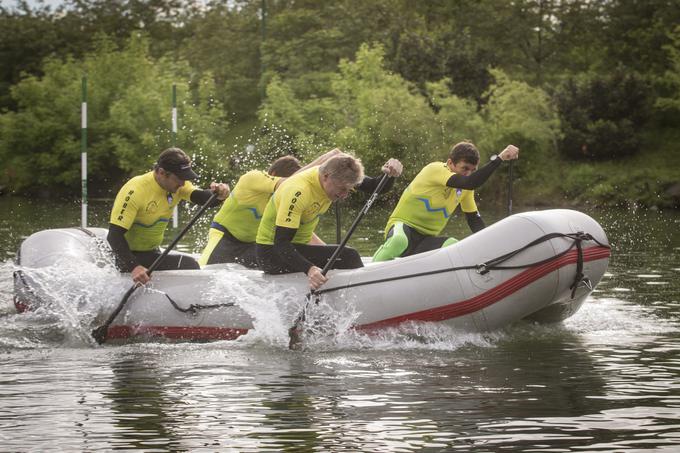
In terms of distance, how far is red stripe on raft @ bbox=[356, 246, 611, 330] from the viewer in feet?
32.2

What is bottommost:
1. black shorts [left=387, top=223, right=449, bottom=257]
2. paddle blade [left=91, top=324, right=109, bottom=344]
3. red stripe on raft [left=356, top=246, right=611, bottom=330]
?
paddle blade [left=91, top=324, right=109, bottom=344]

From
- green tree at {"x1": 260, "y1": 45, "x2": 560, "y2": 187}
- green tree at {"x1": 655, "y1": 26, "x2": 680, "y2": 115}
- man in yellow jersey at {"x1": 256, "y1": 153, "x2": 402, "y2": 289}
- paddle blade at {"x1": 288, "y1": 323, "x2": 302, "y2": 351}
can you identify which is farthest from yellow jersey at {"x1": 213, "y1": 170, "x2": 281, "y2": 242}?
green tree at {"x1": 655, "y1": 26, "x2": 680, "y2": 115}

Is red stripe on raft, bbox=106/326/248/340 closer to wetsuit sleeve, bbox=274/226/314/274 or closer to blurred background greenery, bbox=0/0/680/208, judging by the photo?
wetsuit sleeve, bbox=274/226/314/274

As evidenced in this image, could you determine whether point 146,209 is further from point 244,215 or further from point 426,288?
point 426,288

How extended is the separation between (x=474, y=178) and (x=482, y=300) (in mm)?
1345

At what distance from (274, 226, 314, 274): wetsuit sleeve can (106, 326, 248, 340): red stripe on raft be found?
785mm

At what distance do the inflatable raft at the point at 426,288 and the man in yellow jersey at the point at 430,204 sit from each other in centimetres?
104

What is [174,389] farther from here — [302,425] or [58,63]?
[58,63]

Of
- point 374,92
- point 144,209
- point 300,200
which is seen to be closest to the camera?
point 300,200

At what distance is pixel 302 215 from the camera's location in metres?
9.98

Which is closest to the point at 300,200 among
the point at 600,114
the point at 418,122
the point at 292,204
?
the point at 292,204

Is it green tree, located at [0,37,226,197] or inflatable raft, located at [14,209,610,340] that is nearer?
inflatable raft, located at [14,209,610,340]

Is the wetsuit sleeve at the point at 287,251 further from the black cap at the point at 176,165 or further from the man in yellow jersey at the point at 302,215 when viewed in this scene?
the black cap at the point at 176,165

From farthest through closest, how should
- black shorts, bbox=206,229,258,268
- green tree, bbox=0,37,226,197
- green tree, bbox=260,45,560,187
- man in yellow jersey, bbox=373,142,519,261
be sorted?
green tree, bbox=0,37,226,197 → green tree, bbox=260,45,560,187 → black shorts, bbox=206,229,258,268 → man in yellow jersey, bbox=373,142,519,261
